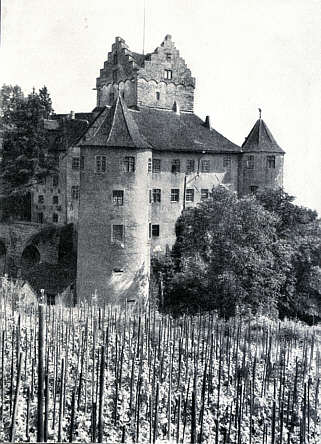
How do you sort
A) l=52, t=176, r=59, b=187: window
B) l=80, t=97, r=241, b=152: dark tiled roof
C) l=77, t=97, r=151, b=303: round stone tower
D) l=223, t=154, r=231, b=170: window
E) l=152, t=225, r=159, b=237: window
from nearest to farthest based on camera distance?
1. l=77, t=97, r=151, b=303: round stone tower
2. l=80, t=97, r=241, b=152: dark tiled roof
3. l=152, t=225, r=159, b=237: window
4. l=223, t=154, r=231, b=170: window
5. l=52, t=176, r=59, b=187: window

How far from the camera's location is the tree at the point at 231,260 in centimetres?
2459

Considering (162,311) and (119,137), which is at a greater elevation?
(119,137)

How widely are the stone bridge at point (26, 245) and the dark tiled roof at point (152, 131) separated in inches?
251

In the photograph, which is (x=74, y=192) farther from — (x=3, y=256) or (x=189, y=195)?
(x=189, y=195)

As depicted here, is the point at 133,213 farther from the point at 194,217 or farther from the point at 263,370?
the point at 263,370

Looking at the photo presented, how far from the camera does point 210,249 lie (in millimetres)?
25859

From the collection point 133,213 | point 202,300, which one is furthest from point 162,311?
point 133,213

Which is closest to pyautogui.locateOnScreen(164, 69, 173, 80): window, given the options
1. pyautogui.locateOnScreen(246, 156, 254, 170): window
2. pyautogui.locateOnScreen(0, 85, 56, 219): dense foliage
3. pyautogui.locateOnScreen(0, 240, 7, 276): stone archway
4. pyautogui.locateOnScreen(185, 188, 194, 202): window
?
pyautogui.locateOnScreen(246, 156, 254, 170): window

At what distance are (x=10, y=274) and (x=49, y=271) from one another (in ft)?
10.0

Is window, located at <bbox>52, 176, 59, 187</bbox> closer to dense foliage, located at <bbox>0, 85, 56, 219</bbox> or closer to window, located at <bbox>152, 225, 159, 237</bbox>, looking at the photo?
dense foliage, located at <bbox>0, 85, 56, 219</bbox>

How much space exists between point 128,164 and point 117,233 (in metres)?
3.09

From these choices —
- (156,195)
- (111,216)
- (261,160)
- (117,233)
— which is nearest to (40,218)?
(156,195)

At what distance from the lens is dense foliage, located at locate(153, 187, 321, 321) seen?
24.7 meters

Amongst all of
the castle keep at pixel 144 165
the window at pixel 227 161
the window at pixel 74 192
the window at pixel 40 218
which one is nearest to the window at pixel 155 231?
the castle keep at pixel 144 165
